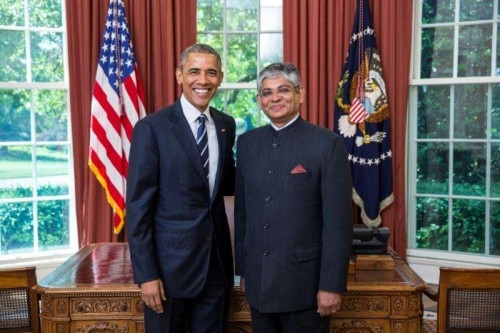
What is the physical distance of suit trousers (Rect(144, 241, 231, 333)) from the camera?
6.50 ft

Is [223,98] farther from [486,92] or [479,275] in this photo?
[479,275]

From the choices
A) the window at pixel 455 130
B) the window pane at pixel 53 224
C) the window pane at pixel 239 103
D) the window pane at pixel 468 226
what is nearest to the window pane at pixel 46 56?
the window pane at pixel 53 224

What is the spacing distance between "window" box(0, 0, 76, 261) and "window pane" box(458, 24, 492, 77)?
3016 mm

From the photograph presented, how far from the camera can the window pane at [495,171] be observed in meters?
4.03

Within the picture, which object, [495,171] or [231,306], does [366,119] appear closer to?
[495,171]

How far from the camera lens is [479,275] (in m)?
2.11

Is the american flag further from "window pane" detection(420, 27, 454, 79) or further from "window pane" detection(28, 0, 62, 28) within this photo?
"window pane" detection(420, 27, 454, 79)

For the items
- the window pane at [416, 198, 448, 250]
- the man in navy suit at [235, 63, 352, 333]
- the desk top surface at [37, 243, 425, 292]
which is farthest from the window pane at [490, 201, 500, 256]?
the man in navy suit at [235, 63, 352, 333]

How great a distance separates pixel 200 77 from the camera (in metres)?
2.00

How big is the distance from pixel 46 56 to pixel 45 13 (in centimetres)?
33

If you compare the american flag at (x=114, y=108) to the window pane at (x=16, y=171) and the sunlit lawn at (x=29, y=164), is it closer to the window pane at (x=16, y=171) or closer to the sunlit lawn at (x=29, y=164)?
the sunlit lawn at (x=29, y=164)

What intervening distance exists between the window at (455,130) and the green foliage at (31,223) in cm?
274

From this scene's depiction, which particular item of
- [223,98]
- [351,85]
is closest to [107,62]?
[223,98]

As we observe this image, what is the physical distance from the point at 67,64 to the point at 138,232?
2.66m
